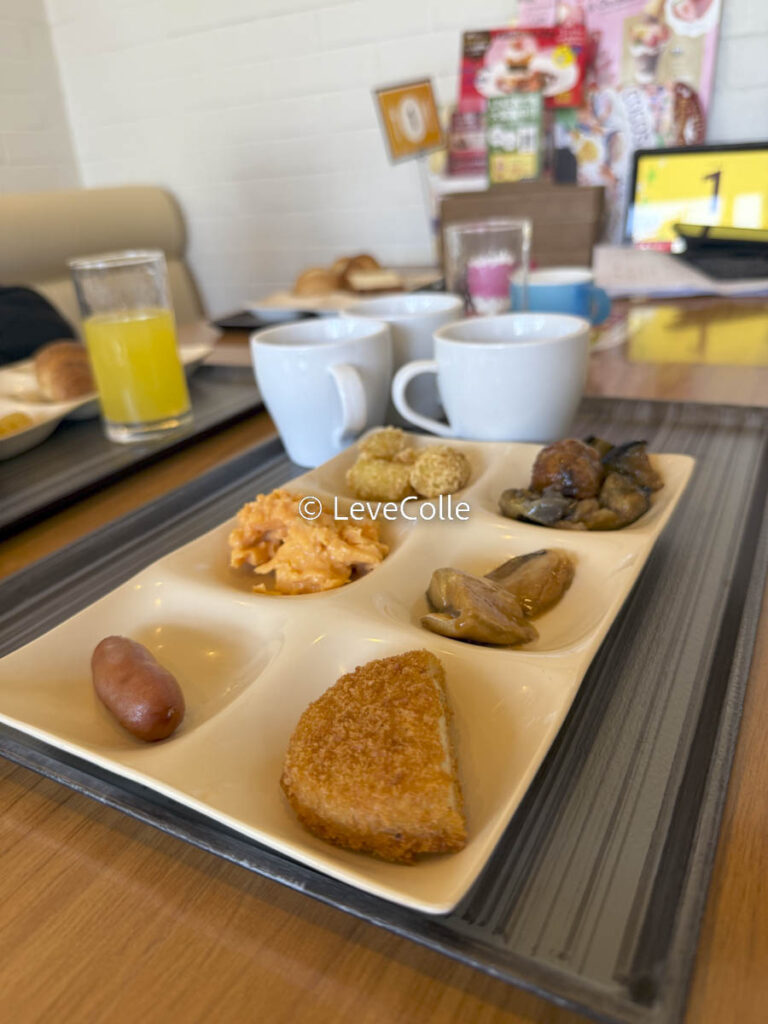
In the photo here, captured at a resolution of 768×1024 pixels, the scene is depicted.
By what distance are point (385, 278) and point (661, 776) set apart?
1516 millimetres

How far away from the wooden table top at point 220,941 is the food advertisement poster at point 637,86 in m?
1.95

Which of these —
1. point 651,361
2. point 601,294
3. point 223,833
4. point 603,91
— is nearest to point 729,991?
point 223,833

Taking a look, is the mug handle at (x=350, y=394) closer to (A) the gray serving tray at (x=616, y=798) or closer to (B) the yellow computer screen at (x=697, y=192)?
(A) the gray serving tray at (x=616, y=798)

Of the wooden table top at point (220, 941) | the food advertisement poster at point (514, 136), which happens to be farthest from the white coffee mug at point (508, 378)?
the food advertisement poster at point (514, 136)

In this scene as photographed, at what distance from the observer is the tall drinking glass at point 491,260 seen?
1.32m

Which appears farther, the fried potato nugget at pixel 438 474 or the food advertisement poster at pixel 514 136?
the food advertisement poster at pixel 514 136

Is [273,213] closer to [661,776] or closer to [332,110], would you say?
[332,110]

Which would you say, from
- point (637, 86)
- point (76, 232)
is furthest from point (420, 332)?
point (76, 232)

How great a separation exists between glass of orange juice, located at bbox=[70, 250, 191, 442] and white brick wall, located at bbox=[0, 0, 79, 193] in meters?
2.16

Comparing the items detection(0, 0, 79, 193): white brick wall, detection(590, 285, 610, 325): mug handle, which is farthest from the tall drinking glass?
detection(0, 0, 79, 193): white brick wall

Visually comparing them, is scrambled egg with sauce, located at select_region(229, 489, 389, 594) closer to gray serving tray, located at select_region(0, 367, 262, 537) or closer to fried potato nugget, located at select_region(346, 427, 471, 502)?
fried potato nugget, located at select_region(346, 427, 471, 502)

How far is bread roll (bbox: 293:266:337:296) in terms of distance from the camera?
185 cm

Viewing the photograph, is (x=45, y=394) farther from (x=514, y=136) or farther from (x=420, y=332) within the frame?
(x=514, y=136)

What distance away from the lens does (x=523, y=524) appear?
2.29 feet
